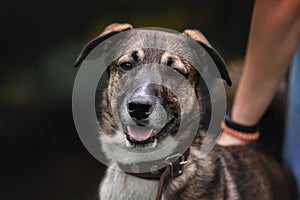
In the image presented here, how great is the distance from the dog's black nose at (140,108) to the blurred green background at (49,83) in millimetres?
1531

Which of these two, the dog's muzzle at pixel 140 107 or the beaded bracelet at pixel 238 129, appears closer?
the dog's muzzle at pixel 140 107

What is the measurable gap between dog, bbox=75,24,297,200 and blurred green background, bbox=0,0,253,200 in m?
1.07

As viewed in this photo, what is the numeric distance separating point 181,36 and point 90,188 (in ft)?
5.18

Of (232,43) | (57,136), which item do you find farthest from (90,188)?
(232,43)

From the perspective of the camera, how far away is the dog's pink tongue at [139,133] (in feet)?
8.30

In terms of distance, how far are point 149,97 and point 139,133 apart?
7.4 inches

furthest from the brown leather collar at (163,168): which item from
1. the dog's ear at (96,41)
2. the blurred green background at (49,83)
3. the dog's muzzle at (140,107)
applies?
the blurred green background at (49,83)

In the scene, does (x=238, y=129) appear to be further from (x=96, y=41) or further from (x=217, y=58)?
(x=96, y=41)

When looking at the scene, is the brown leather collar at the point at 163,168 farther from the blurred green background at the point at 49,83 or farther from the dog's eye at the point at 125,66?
the blurred green background at the point at 49,83

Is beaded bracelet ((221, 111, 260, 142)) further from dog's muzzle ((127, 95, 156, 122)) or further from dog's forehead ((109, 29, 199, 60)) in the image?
dog's muzzle ((127, 95, 156, 122))

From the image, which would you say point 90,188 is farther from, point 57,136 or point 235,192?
point 235,192

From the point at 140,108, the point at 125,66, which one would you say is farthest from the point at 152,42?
the point at 140,108

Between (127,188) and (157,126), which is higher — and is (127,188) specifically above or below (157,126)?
below

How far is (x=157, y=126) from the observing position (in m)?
2.53
